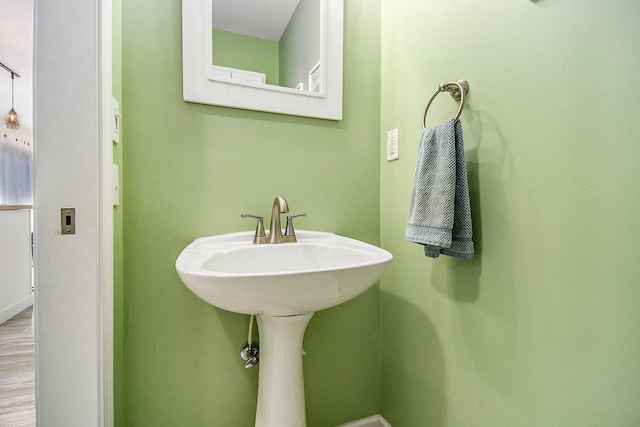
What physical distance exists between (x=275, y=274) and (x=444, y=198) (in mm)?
498

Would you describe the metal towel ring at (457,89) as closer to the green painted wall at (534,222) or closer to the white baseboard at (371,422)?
the green painted wall at (534,222)

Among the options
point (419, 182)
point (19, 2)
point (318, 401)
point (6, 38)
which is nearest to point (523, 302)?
point (419, 182)

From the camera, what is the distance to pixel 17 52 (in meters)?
2.63

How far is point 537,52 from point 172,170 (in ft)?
3.59

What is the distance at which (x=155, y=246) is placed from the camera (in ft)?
3.21

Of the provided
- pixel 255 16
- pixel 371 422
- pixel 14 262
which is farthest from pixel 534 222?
pixel 14 262

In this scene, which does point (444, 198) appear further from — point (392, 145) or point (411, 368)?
point (411, 368)

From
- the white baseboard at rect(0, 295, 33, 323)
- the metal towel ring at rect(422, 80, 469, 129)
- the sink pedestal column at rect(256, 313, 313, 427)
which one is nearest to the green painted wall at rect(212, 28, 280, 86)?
the metal towel ring at rect(422, 80, 469, 129)

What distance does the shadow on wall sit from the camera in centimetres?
97

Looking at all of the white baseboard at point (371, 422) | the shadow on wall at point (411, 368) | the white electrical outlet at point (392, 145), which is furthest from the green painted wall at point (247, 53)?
the white baseboard at point (371, 422)

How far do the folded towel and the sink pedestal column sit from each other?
0.43 metres

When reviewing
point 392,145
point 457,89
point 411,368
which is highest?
point 457,89

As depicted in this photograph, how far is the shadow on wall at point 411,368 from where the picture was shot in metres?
0.97

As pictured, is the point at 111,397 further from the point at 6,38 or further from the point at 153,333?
the point at 6,38
